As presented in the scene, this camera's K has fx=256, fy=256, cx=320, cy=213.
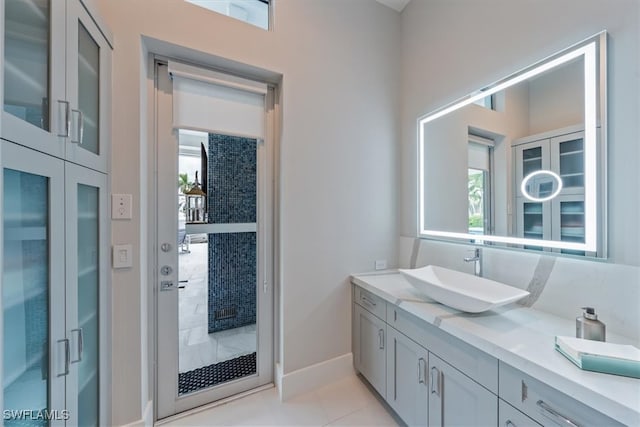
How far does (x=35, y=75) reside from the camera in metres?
0.93

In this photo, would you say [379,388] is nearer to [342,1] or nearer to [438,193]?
[438,193]

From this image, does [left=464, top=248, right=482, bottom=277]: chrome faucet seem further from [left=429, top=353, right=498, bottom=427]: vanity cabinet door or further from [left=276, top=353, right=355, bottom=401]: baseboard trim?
[left=276, top=353, right=355, bottom=401]: baseboard trim

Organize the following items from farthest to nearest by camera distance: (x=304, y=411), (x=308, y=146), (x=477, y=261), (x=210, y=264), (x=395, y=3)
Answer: (x=395, y=3), (x=308, y=146), (x=210, y=264), (x=304, y=411), (x=477, y=261)

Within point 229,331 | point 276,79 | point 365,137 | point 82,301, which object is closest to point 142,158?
point 82,301

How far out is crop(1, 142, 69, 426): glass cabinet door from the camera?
816mm

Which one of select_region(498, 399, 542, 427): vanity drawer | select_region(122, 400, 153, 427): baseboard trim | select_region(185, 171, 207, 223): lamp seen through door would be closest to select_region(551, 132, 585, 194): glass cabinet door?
select_region(498, 399, 542, 427): vanity drawer

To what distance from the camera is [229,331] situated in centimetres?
199

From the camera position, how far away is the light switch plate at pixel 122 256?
4.79ft

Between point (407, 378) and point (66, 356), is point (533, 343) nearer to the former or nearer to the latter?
point (407, 378)

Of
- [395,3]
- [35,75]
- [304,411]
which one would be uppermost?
[395,3]

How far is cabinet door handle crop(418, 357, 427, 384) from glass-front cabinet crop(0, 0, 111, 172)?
1.96m

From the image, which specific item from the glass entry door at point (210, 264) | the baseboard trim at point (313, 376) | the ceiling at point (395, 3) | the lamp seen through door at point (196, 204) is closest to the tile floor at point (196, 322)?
the glass entry door at point (210, 264)

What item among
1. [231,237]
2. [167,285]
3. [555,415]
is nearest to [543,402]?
[555,415]

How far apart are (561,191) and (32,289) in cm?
234
